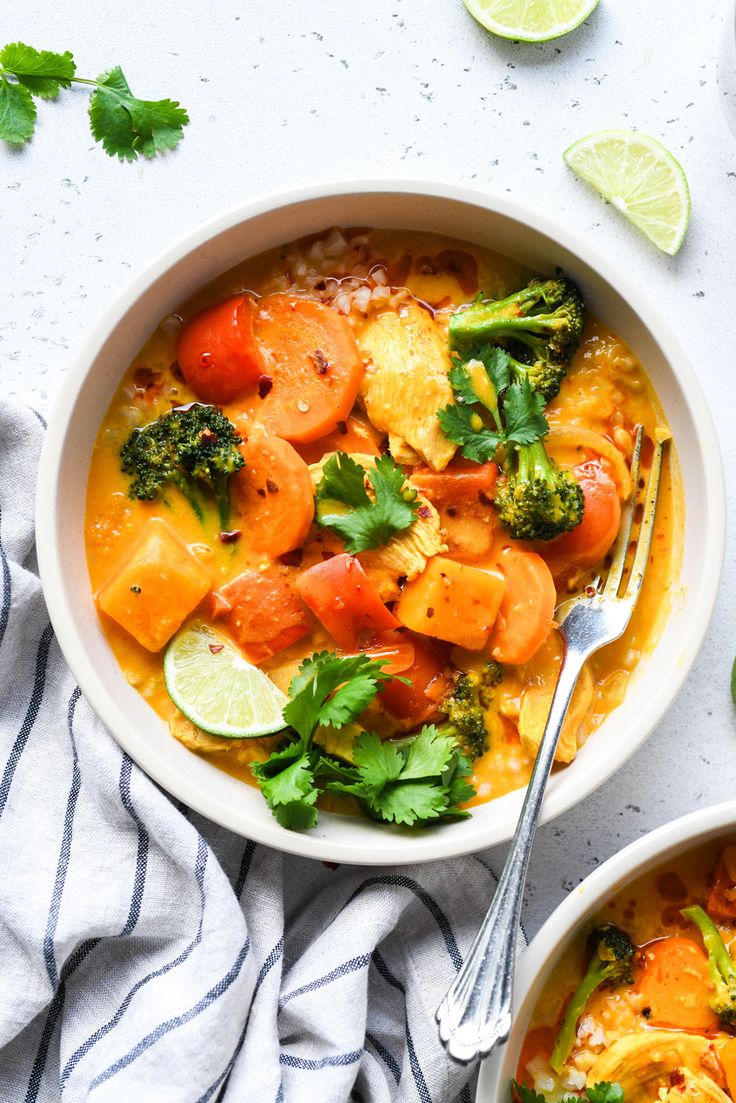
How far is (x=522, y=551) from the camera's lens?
9.46 feet

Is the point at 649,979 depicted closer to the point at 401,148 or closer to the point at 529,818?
the point at 529,818

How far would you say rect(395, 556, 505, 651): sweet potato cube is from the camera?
280 centimetres

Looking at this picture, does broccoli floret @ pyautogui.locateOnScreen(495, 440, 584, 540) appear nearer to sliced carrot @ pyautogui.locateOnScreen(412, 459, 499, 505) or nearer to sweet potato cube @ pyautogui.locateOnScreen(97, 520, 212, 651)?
sliced carrot @ pyautogui.locateOnScreen(412, 459, 499, 505)

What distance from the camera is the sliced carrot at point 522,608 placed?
2816 mm

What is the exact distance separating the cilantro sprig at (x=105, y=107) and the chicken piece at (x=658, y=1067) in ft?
9.34

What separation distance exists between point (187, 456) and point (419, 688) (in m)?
0.90

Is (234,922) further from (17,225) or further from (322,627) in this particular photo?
(17,225)

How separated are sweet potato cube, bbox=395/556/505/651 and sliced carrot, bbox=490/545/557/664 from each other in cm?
4

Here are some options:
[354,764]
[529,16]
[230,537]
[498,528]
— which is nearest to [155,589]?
[230,537]

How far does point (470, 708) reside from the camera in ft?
9.35

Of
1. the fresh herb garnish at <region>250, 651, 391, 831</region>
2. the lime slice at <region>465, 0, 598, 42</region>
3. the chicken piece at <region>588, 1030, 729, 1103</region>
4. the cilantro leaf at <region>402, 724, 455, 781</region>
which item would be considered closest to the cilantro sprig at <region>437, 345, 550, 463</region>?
the fresh herb garnish at <region>250, 651, 391, 831</region>

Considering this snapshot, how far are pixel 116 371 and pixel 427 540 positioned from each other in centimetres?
98

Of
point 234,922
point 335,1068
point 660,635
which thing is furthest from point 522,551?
point 335,1068

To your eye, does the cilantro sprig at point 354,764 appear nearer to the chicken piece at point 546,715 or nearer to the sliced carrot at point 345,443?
the chicken piece at point 546,715
